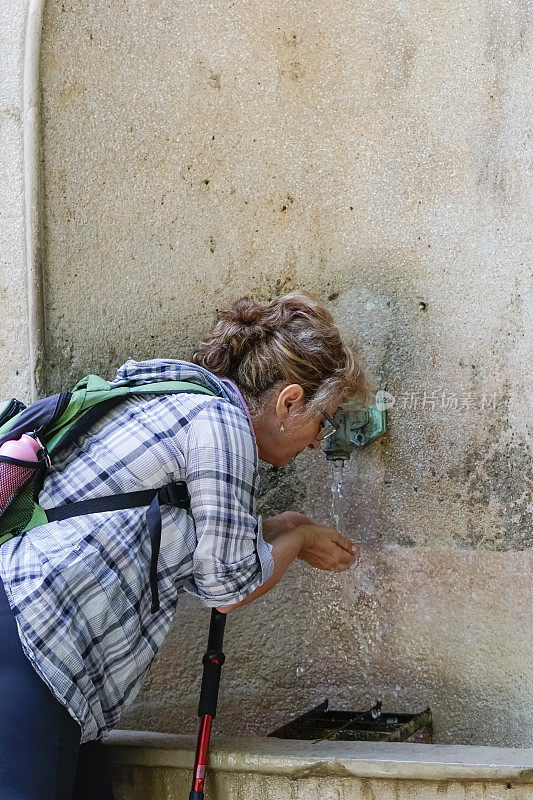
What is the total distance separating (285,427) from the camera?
168 cm

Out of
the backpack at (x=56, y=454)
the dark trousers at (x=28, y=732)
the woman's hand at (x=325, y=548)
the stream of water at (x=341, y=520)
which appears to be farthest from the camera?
the stream of water at (x=341, y=520)

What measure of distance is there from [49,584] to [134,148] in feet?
4.07

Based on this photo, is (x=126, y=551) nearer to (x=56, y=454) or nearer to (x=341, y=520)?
(x=56, y=454)

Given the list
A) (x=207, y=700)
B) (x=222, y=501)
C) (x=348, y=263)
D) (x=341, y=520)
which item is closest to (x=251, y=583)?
(x=222, y=501)

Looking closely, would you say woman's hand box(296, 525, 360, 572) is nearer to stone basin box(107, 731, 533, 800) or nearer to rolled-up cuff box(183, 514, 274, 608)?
rolled-up cuff box(183, 514, 274, 608)

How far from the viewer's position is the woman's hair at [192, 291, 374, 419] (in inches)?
65.4

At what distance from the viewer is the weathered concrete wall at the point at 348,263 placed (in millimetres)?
2020

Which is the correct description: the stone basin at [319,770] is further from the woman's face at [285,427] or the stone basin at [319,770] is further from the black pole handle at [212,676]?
the woman's face at [285,427]

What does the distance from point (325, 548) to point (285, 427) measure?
0.33 meters

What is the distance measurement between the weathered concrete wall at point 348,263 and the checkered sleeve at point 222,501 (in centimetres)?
65

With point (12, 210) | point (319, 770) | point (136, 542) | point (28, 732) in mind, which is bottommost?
point (319, 770)

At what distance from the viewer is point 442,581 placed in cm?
204

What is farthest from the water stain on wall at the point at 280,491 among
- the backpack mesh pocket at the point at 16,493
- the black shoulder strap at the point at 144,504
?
the backpack mesh pocket at the point at 16,493

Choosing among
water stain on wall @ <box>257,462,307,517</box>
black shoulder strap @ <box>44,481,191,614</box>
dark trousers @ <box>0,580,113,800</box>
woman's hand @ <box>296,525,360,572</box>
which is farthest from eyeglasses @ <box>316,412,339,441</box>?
dark trousers @ <box>0,580,113,800</box>
